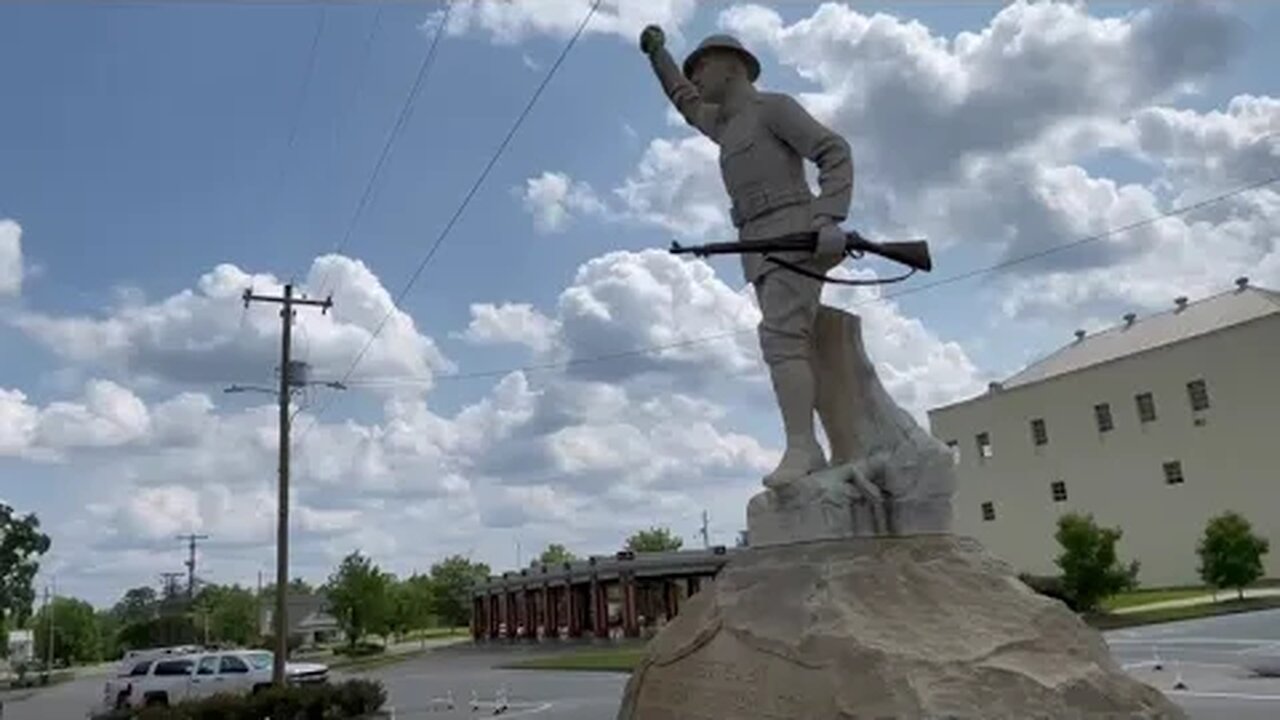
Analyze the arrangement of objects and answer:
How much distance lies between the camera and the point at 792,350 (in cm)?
703

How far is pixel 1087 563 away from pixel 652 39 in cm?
2645

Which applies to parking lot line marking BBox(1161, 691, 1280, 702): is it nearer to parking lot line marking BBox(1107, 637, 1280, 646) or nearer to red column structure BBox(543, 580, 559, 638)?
parking lot line marking BBox(1107, 637, 1280, 646)

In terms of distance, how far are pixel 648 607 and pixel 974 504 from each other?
1549cm

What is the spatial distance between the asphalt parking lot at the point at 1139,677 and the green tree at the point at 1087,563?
413 cm

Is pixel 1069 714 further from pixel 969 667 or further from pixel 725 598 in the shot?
pixel 725 598

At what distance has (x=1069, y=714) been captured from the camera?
5.19 m

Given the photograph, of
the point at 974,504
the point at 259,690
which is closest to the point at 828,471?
the point at 259,690

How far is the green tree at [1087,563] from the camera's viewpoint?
29891 millimetres

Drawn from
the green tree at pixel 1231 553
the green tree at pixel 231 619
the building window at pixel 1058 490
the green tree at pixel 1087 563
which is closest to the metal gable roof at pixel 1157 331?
the building window at pixel 1058 490

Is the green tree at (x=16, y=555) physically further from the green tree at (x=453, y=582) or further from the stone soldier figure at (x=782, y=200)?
the stone soldier figure at (x=782, y=200)

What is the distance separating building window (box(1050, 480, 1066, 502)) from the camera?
43750 millimetres

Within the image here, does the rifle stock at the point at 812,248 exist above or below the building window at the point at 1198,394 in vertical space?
below

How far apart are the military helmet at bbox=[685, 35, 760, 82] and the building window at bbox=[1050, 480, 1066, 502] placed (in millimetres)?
40077

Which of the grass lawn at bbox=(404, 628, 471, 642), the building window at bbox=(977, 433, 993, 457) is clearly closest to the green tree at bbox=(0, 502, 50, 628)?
the grass lawn at bbox=(404, 628, 471, 642)
